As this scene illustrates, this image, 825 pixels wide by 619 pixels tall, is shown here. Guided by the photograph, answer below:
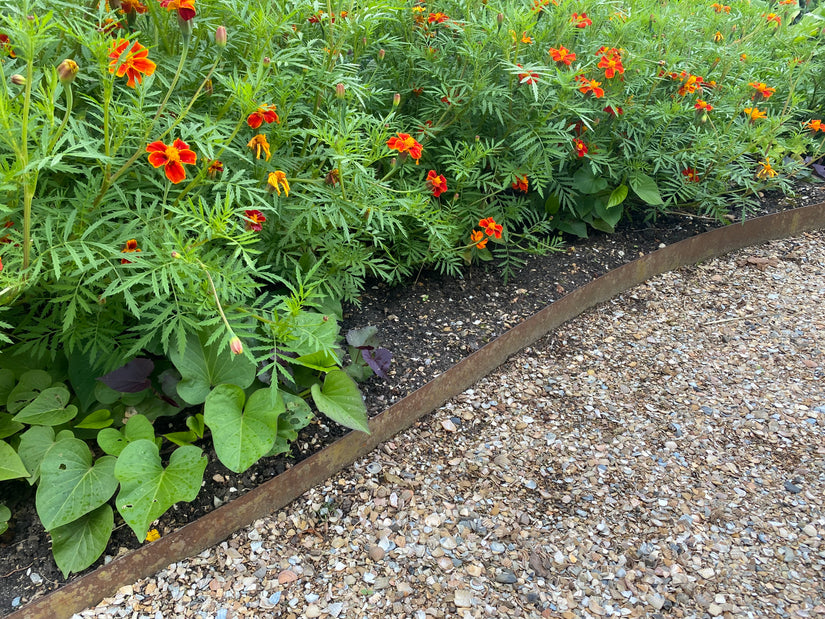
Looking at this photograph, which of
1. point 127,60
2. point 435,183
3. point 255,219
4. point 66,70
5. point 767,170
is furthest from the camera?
point 767,170

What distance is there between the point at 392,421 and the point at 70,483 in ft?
2.97

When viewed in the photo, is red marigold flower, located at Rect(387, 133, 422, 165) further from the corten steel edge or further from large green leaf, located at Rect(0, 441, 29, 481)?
large green leaf, located at Rect(0, 441, 29, 481)

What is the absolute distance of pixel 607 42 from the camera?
8.51 feet

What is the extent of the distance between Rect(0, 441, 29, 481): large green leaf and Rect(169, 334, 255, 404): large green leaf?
38 cm

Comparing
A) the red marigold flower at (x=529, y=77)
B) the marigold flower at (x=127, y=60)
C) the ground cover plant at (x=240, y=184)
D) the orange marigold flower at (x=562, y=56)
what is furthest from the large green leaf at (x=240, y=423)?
the orange marigold flower at (x=562, y=56)

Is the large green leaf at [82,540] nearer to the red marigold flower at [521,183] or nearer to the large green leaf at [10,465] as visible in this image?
the large green leaf at [10,465]

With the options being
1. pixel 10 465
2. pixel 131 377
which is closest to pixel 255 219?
pixel 131 377

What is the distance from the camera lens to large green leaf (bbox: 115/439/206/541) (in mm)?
1397

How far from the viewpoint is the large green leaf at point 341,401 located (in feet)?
5.36

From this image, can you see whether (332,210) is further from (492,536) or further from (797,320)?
(797,320)

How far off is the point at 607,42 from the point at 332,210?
1.62 meters

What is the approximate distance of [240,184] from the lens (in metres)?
1.50

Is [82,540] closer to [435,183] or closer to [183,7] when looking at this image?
[183,7]

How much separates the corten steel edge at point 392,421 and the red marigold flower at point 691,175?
0.28 meters
